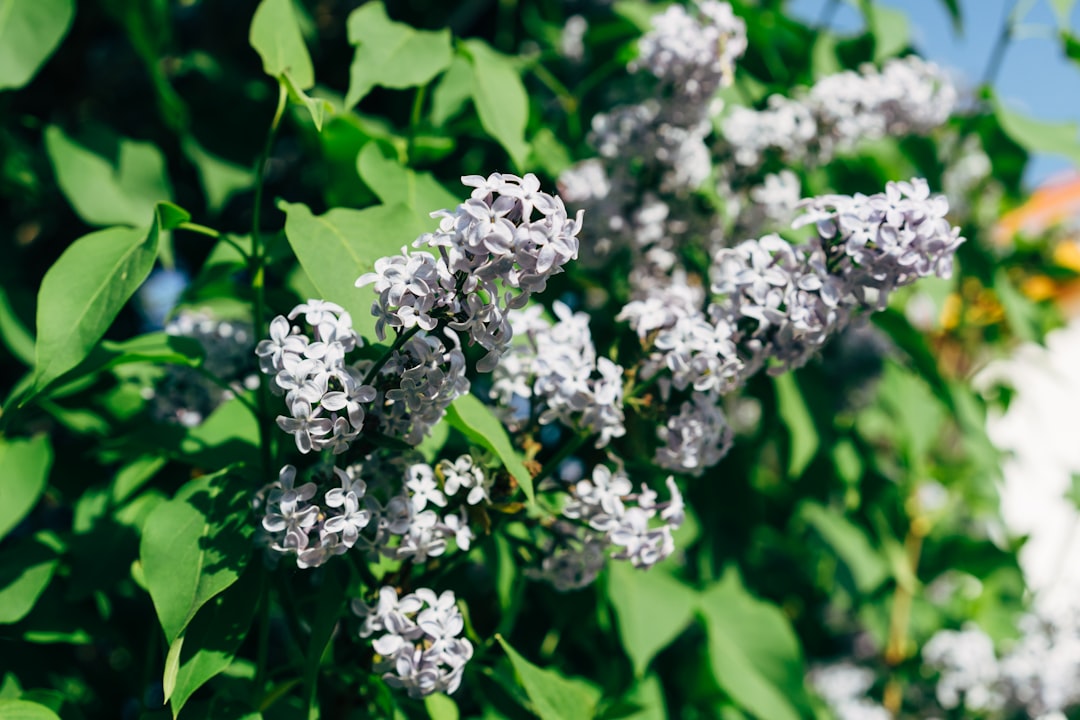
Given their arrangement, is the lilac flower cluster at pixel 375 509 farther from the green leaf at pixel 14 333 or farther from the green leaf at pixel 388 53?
the green leaf at pixel 14 333

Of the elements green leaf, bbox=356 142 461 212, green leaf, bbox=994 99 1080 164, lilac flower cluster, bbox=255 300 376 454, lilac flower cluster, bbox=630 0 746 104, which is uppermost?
lilac flower cluster, bbox=630 0 746 104

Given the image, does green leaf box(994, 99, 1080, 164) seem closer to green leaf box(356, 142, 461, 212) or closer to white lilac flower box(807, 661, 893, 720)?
green leaf box(356, 142, 461, 212)

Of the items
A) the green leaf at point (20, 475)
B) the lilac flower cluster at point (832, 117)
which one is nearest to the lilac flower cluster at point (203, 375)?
the green leaf at point (20, 475)

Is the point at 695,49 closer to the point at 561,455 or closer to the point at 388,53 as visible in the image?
the point at 388,53

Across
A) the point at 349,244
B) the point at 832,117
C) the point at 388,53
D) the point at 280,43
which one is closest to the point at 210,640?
the point at 349,244

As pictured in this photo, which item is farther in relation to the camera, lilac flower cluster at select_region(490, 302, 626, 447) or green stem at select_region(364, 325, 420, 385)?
lilac flower cluster at select_region(490, 302, 626, 447)

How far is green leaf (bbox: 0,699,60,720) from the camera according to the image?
916 millimetres

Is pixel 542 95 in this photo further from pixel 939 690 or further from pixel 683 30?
pixel 939 690

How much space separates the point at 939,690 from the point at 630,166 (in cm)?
156

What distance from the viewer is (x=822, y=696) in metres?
2.27

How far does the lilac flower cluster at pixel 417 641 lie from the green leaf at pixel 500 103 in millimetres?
594

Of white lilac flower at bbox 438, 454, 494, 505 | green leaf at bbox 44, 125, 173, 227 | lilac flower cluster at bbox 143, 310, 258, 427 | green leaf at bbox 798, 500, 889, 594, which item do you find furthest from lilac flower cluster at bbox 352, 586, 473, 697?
green leaf at bbox 798, 500, 889, 594

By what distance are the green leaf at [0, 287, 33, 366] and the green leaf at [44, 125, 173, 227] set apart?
194 millimetres

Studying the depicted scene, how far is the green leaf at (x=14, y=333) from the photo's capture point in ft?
4.74
